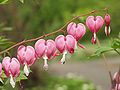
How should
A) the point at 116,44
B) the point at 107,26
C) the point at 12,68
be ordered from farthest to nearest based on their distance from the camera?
1. the point at 116,44
2. the point at 107,26
3. the point at 12,68

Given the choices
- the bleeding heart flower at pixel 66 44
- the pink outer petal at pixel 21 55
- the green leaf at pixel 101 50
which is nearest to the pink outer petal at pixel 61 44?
the bleeding heart flower at pixel 66 44

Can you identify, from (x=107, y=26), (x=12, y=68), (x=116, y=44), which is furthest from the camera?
(x=116, y=44)

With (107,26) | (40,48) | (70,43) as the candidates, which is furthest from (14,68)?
(107,26)

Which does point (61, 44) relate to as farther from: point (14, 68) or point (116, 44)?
point (116, 44)

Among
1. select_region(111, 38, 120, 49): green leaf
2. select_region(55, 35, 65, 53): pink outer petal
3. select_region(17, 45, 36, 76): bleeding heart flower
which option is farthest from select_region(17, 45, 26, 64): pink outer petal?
select_region(111, 38, 120, 49): green leaf

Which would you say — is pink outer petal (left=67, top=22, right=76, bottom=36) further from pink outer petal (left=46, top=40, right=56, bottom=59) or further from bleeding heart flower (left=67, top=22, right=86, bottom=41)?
pink outer petal (left=46, top=40, right=56, bottom=59)

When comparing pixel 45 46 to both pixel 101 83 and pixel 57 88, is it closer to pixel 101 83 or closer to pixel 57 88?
pixel 57 88

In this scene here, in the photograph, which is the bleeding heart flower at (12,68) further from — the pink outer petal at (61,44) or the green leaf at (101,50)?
the green leaf at (101,50)

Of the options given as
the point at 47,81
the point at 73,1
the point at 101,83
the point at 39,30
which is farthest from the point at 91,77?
the point at 73,1

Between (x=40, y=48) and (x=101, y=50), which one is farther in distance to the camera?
(x=101, y=50)

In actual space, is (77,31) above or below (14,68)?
above

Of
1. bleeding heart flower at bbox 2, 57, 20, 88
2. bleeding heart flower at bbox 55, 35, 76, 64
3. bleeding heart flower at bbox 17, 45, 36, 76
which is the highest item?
bleeding heart flower at bbox 55, 35, 76, 64

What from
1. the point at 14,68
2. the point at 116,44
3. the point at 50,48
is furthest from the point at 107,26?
the point at 14,68
